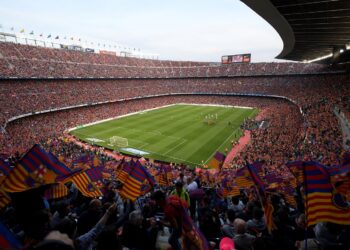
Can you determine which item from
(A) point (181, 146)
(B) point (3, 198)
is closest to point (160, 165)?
(A) point (181, 146)

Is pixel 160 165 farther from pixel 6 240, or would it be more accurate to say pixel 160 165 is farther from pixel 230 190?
pixel 6 240

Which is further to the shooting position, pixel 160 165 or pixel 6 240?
pixel 160 165

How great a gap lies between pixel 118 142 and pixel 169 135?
8.35 m

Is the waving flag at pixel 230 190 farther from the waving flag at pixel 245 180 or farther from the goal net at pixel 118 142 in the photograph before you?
the goal net at pixel 118 142

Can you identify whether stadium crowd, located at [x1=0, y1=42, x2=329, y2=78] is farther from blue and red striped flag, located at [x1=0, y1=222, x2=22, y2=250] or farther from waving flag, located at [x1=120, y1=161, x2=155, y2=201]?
blue and red striped flag, located at [x1=0, y1=222, x2=22, y2=250]

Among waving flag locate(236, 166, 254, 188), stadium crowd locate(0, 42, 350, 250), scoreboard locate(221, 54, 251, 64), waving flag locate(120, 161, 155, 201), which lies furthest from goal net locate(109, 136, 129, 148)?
scoreboard locate(221, 54, 251, 64)

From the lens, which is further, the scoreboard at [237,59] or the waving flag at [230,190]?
the scoreboard at [237,59]

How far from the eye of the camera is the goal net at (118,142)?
34450mm

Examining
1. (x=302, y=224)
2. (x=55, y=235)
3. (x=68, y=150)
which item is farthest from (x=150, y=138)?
(x=55, y=235)

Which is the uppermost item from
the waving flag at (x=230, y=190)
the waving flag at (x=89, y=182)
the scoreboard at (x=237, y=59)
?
the scoreboard at (x=237, y=59)

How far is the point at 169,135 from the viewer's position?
129 feet

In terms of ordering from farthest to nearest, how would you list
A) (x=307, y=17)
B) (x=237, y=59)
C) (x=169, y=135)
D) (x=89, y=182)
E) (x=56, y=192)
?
(x=237, y=59) → (x=169, y=135) → (x=307, y=17) → (x=89, y=182) → (x=56, y=192)

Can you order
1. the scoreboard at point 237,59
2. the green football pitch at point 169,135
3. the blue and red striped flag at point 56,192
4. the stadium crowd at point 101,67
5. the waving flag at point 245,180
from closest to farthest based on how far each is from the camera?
the blue and red striped flag at point 56,192, the waving flag at point 245,180, the green football pitch at point 169,135, the stadium crowd at point 101,67, the scoreboard at point 237,59

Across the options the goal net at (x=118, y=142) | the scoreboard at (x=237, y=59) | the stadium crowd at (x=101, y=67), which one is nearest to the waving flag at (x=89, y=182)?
the goal net at (x=118, y=142)
